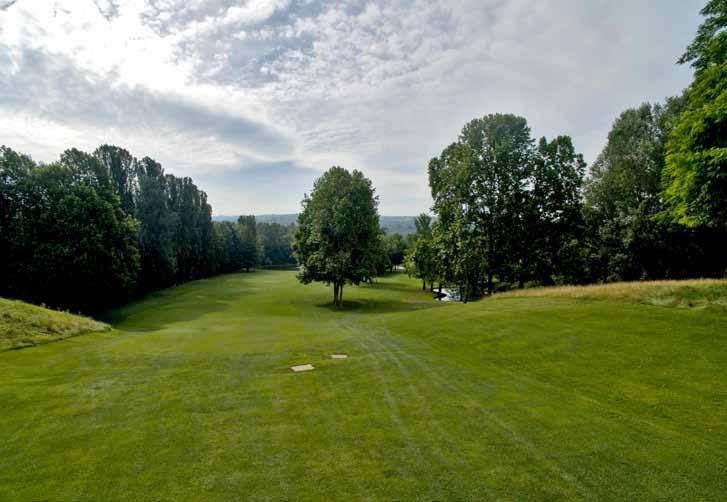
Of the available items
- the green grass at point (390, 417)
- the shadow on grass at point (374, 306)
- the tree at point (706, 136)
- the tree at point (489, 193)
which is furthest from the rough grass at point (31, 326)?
the tree at point (706, 136)

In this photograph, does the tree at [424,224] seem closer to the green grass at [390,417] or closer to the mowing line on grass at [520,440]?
the green grass at [390,417]

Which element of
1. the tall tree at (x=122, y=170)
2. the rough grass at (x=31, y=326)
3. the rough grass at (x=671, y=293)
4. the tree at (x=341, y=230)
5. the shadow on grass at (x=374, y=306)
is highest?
the tall tree at (x=122, y=170)

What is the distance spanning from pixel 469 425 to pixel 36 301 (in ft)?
145

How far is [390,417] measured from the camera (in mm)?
7582

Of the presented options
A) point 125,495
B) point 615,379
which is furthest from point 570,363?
point 125,495

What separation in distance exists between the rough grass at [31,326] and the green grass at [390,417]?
3.13ft

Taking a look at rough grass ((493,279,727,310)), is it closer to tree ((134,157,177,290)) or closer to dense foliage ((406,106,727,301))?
dense foliage ((406,106,727,301))

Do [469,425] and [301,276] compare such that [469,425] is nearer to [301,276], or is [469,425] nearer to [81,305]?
[301,276]

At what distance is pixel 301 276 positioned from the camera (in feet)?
133

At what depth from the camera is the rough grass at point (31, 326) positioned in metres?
14.6

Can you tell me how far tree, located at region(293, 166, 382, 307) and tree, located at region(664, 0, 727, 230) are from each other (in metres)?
25.9

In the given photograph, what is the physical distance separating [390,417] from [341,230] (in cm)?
3061

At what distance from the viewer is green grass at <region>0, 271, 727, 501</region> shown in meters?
5.21

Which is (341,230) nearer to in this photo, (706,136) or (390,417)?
(706,136)
